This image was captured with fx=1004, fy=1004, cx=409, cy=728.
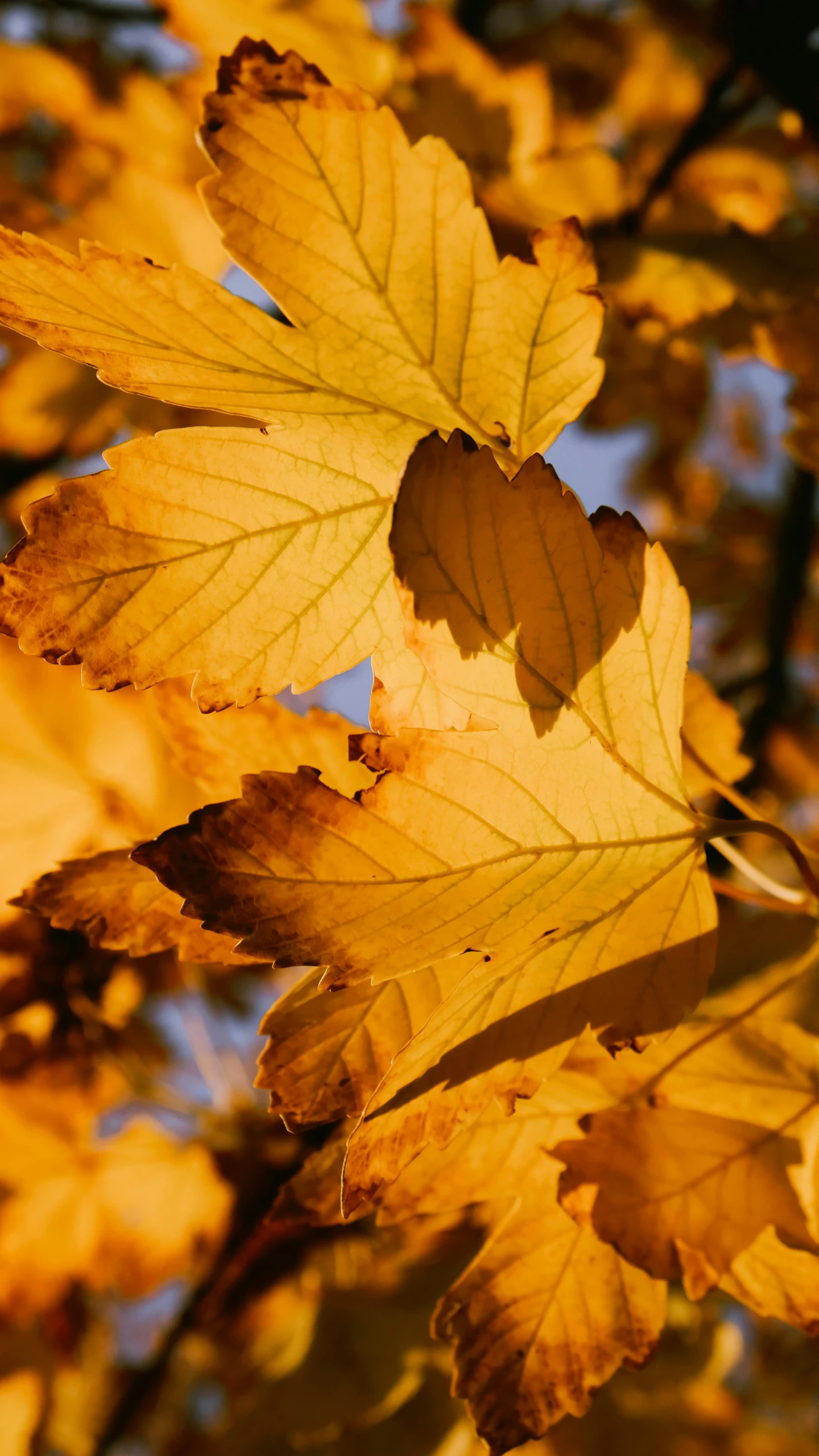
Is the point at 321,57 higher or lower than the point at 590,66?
lower

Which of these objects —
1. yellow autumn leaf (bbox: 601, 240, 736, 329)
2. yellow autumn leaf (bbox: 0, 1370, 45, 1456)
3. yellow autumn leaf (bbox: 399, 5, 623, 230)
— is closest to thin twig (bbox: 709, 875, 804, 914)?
yellow autumn leaf (bbox: 601, 240, 736, 329)

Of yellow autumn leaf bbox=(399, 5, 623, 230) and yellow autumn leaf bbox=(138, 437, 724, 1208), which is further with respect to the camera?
yellow autumn leaf bbox=(399, 5, 623, 230)

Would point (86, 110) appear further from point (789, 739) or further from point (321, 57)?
point (789, 739)

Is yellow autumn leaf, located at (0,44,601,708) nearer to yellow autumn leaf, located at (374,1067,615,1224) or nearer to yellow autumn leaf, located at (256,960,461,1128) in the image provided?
yellow autumn leaf, located at (256,960,461,1128)

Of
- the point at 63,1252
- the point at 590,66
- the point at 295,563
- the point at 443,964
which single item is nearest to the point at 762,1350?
the point at 63,1252

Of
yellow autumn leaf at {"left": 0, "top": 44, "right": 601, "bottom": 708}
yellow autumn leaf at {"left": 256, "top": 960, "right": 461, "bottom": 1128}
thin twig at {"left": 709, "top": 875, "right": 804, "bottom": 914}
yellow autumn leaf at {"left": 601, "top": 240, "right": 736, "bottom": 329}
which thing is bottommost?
thin twig at {"left": 709, "top": 875, "right": 804, "bottom": 914}

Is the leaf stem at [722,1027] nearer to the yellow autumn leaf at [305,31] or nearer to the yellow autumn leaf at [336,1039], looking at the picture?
the yellow autumn leaf at [336,1039]
